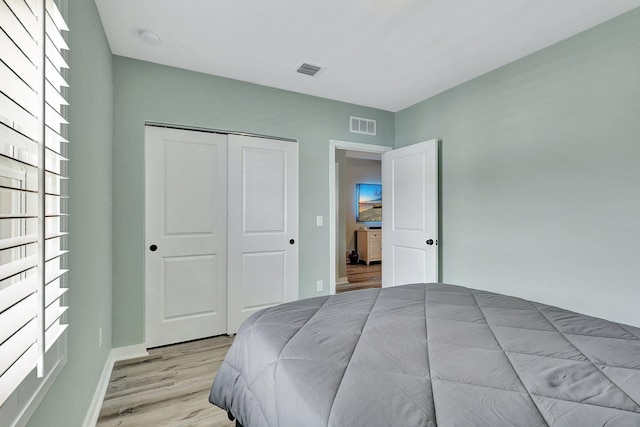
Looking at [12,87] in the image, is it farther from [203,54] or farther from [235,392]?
[203,54]

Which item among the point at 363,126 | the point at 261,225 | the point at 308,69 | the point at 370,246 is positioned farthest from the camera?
the point at 370,246

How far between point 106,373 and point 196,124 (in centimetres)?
212

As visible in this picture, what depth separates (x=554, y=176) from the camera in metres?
2.39

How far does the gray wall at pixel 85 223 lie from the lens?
134 cm

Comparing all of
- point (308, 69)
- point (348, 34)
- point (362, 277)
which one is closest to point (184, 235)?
point (308, 69)

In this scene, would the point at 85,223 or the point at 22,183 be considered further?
the point at 85,223

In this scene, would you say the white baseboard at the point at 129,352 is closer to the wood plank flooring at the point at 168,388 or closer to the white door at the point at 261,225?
the wood plank flooring at the point at 168,388

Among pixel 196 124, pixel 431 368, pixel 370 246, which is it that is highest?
pixel 196 124

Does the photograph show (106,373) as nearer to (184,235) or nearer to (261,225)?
(184,235)

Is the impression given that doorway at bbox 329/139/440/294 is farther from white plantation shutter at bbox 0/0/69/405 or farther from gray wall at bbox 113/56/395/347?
white plantation shutter at bbox 0/0/69/405

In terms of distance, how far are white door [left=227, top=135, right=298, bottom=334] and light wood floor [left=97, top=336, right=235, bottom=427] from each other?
0.52m

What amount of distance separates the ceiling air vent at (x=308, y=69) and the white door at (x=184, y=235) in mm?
985

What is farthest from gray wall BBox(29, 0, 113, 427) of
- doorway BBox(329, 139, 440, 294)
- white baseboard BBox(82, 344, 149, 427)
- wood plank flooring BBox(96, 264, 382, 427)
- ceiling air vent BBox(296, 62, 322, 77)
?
doorway BBox(329, 139, 440, 294)

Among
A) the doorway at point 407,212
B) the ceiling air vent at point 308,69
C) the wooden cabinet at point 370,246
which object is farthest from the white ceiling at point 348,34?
the wooden cabinet at point 370,246
